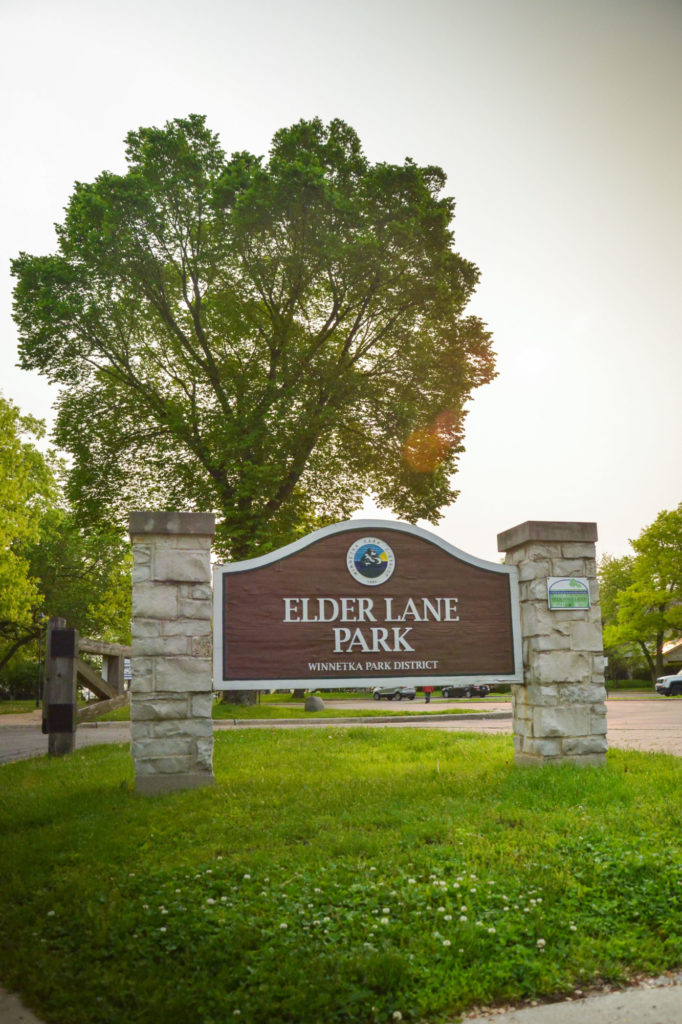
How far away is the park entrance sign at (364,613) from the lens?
318 inches

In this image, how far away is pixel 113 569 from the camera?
42406mm

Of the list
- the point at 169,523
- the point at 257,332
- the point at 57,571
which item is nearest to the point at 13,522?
the point at 257,332

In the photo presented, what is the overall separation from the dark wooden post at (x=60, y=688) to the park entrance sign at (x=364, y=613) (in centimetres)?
415

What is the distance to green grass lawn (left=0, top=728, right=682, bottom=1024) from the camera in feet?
11.4

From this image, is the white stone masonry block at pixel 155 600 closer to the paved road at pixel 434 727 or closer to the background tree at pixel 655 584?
the paved road at pixel 434 727

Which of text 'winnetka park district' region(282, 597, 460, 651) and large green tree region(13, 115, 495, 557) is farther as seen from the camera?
large green tree region(13, 115, 495, 557)

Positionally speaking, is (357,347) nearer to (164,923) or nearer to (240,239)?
(240,239)

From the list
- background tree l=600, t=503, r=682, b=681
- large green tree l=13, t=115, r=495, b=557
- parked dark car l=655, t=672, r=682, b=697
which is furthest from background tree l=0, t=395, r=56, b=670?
background tree l=600, t=503, r=682, b=681

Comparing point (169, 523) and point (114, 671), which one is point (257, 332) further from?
point (169, 523)

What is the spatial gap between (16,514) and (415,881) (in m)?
26.8

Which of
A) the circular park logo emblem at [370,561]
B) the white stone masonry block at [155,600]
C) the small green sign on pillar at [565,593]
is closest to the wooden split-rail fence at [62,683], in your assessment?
the white stone masonry block at [155,600]

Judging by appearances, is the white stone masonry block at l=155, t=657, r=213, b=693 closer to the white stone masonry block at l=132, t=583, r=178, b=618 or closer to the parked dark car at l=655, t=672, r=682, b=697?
the white stone masonry block at l=132, t=583, r=178, b=618

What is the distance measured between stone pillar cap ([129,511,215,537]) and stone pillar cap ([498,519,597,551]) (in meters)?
3.38

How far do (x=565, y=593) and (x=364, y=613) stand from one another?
2203mm
